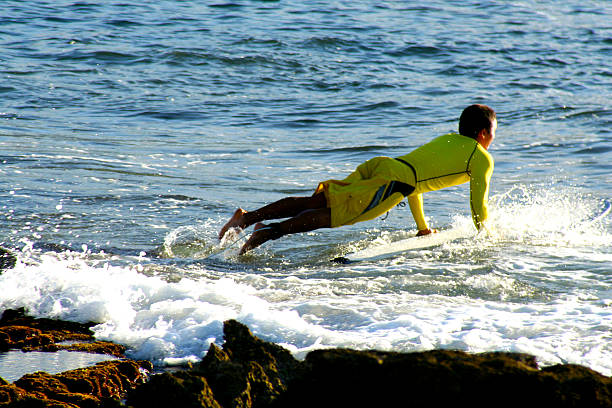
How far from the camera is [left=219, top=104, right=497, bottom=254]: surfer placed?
19.5ft

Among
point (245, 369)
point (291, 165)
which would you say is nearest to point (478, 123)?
point (245, 369)

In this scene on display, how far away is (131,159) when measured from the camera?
9.87m

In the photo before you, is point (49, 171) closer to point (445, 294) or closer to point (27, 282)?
point (27, 282)

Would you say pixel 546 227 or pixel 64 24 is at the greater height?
pixel 64 24

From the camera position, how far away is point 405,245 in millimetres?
6227

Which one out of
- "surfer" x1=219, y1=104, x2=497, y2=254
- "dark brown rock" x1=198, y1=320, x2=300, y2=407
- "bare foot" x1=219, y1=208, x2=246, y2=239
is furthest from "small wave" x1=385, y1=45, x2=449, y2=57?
"dark brown rock" x1=198, y1=320, x2=300, y2=407

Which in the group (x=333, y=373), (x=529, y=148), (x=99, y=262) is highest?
(x=333, y=373)

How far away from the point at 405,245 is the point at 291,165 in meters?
4.08

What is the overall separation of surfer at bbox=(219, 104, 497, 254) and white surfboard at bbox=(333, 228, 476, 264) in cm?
31

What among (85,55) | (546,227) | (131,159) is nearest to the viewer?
(546,227)

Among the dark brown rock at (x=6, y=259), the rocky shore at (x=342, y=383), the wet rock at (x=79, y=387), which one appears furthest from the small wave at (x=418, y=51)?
the rocky shore at (x=342, y=383)

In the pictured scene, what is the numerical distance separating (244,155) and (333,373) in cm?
826

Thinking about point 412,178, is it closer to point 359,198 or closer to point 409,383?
point 359,198

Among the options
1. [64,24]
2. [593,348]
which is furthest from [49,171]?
[64,24]
